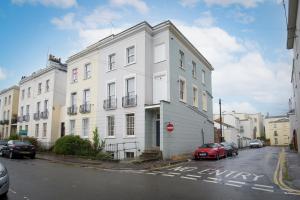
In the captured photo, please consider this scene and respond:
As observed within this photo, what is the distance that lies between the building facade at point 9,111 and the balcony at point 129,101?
27476 mm

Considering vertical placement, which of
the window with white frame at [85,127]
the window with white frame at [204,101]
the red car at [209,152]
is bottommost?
the red car at [209,152]

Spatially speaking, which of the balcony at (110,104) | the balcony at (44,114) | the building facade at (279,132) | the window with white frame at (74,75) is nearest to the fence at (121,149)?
the balcony at (110,104)

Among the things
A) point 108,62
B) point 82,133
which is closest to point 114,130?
point 82,133

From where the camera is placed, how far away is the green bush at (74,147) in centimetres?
2202

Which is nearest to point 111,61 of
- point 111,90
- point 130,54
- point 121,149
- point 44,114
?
point 130,54

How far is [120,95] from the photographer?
2250 cm

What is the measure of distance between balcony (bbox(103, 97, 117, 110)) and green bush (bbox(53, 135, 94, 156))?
145 inches

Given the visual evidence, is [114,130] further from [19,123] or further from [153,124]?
[19,123]

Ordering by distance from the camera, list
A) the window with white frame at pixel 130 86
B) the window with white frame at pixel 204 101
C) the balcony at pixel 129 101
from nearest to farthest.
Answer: the balcony at pixel 129 101 < the window with white frame at pixel 130 86 < the window with white frame at pixel 204 101

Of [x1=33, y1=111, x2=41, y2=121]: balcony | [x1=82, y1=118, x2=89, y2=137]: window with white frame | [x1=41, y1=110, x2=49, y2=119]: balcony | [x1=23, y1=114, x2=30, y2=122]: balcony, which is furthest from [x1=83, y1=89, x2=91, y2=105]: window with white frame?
[x1=23, y1=114, x2=30, y2=122]: balcony

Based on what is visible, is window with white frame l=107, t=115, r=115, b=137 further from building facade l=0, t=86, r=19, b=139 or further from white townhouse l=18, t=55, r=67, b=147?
building facade l=0, t=86, r=19, b=139

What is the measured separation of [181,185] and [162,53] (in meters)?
14.2

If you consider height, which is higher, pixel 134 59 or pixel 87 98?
pixel 134 59

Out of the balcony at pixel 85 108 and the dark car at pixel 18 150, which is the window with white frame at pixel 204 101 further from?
the dark car at pixel 18 150
